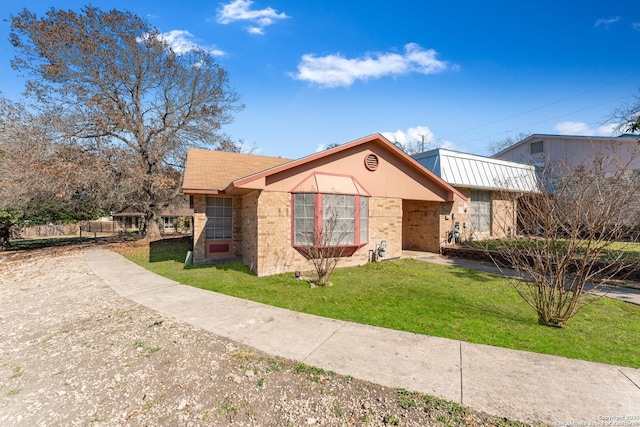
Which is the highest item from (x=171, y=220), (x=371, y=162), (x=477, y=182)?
(x=371, y=162)

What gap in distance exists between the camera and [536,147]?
21.0 m

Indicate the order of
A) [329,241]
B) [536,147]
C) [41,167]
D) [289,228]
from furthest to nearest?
[536,147] → [41,167] → [289,228] → [329,241]

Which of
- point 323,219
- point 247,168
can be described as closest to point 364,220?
point 323,219

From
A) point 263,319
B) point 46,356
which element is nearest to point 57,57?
point 46,356

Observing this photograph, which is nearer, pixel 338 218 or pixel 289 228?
pixel 289 228

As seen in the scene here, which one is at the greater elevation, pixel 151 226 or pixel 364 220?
pixel 364 220

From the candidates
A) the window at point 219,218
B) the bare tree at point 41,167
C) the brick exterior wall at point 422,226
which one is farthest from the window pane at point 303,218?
the bare tree at point 41,167

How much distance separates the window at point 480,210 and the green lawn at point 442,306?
672cm

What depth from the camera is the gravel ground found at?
2939 mm

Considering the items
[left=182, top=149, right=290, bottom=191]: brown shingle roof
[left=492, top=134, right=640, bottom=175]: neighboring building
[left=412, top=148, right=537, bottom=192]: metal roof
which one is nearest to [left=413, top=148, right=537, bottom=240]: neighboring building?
[left=412, top=148, right=537, bottom=192]: metal roof

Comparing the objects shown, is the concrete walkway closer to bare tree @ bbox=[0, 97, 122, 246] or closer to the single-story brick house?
the single-story brick house

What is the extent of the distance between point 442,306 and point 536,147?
68.6ft

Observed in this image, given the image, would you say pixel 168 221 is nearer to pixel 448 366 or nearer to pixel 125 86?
pixel 125 86

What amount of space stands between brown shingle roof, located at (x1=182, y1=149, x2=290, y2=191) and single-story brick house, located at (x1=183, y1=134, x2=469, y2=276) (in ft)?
0.14
